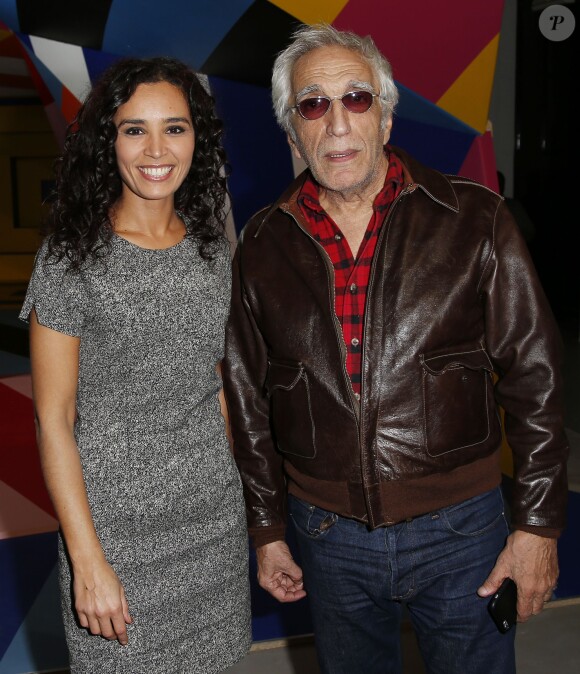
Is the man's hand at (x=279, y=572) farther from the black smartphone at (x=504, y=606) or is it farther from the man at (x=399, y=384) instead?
the black smartphone at (x=504, y=606)

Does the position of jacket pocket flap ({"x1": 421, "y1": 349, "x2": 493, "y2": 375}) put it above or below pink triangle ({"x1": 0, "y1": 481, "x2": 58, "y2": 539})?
above

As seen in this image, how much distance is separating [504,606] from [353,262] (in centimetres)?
78

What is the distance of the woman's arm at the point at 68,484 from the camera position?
5.73 ft

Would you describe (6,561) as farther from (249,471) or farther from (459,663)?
(459,663)

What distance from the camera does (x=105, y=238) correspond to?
72.0 inches

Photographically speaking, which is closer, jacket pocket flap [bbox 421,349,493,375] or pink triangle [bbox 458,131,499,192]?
jacket pocket flap [bbox 421,349,493,375]

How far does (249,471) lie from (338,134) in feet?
2.65

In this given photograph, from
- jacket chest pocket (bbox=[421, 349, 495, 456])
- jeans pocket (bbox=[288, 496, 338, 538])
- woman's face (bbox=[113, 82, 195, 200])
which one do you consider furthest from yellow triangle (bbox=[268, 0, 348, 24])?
jeans pocket (bbox=[288, 496, 338, 538])

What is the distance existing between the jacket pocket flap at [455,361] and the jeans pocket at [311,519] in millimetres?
383

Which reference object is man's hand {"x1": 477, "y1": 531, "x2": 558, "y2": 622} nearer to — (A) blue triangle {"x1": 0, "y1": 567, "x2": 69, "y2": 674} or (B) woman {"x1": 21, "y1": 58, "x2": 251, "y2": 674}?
(B) woman {"x1": 21, "y1": 58, "x2": 251, "y2": 674}

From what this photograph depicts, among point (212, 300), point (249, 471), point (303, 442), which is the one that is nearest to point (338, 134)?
point (212, 300)

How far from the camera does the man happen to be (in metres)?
1.81

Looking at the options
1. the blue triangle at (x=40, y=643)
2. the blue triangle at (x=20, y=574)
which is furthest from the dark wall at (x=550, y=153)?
the blue triangle at (x=40, y=643)

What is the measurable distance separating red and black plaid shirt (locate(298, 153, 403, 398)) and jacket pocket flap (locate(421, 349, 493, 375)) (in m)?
0.15
